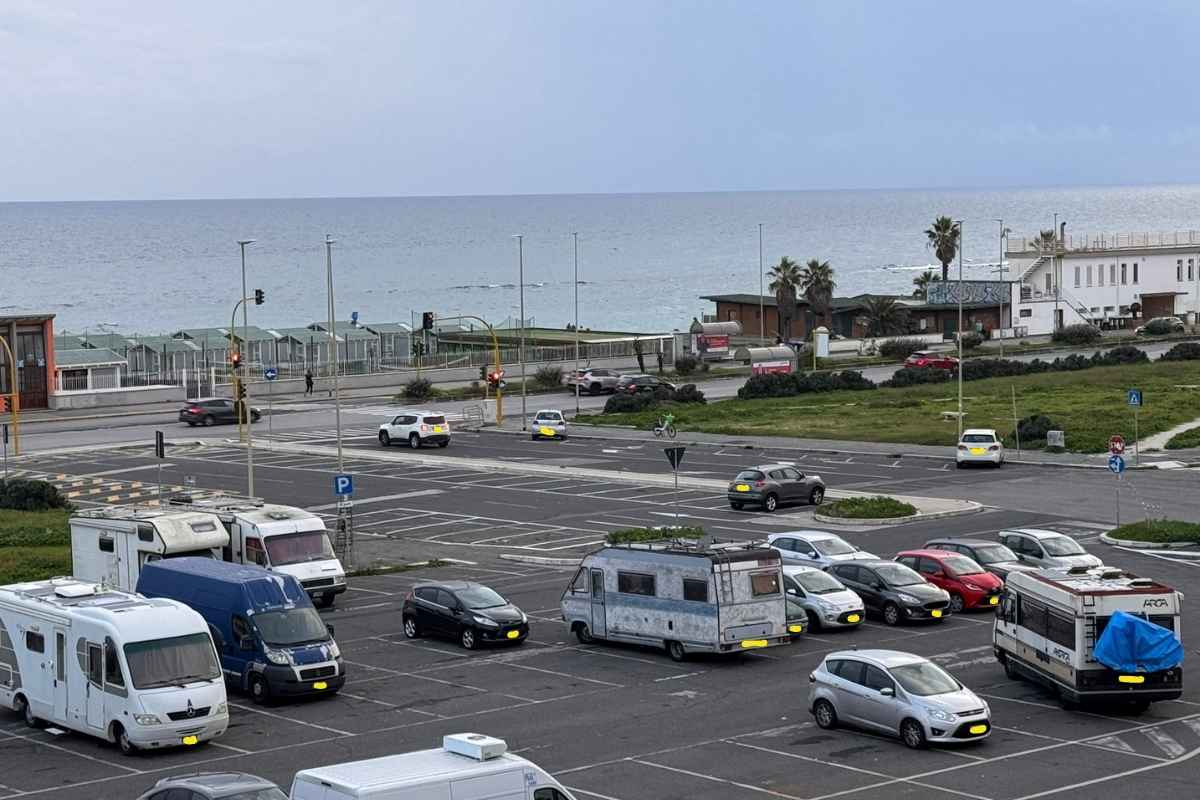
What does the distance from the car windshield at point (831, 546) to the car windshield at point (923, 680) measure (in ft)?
40.2

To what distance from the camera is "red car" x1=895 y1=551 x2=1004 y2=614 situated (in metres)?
34.9

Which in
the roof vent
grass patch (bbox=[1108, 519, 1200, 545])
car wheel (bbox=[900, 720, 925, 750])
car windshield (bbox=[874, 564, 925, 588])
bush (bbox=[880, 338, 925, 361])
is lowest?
car wheel (bbox=[900, 720, 925, 750])

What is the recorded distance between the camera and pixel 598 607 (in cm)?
3198

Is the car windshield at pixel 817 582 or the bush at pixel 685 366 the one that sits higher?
the bush at pixel 685 366

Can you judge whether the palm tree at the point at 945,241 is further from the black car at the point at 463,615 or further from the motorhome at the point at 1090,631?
the motorhome at the point at 1090,631

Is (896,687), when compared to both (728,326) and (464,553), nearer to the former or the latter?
(464,553)

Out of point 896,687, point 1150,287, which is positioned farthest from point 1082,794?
point 1150,287

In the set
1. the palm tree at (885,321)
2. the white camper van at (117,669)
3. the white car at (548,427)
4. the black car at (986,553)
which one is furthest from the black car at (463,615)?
the palm tree at (885,321)

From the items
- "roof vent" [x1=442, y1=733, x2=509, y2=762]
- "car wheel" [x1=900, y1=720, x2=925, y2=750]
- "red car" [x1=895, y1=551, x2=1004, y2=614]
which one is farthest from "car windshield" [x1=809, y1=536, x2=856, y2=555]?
"roof vent" [x1=442, y1=733, x2=509, y2=762]

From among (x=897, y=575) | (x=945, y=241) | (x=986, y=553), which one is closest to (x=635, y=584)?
(x=897, y=575)

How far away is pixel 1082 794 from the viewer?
21.8 m

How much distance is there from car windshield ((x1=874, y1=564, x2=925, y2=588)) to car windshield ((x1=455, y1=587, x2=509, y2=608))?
797 cm

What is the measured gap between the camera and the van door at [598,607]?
3192cm

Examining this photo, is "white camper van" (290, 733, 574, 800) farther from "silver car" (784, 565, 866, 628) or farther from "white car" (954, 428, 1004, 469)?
"white car" (954, 428, 1004, 469)
